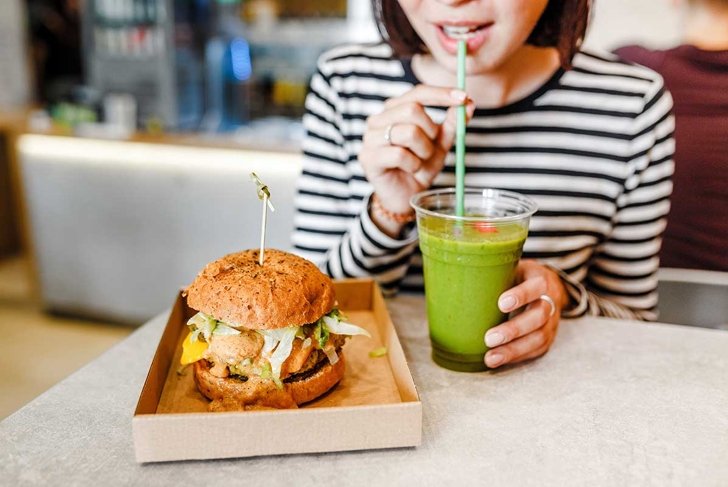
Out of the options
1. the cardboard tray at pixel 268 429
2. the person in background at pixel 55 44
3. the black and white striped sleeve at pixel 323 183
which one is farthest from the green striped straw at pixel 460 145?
the person in background at pixel 55 44

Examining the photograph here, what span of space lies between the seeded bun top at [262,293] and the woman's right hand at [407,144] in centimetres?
31

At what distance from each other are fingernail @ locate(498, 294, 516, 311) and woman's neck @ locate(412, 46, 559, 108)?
2.15 feet

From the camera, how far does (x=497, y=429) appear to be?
Answer: 95 cm

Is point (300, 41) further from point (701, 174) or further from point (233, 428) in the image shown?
point (233, 428)

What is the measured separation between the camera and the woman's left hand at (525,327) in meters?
1.10

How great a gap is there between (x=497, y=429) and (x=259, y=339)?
377 millimetres

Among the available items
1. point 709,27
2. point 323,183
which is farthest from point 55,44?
point 709,27

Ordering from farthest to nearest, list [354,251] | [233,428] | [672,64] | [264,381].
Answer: [672,64] → [354,251] → [264,381] → [233,428]

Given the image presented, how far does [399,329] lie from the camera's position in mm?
1302

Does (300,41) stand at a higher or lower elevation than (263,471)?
higher

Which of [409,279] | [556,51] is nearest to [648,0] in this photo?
[556,51]

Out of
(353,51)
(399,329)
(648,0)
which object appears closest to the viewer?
(399,329)

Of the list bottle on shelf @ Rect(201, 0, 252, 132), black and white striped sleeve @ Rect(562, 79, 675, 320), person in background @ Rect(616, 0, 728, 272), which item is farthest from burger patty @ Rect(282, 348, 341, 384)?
bottle on shelf @ Rect(201, 0, 252, 132)

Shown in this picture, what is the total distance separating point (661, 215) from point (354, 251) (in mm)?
775
